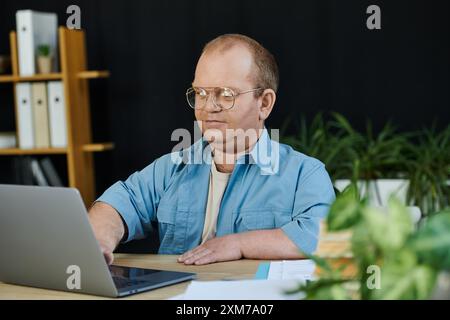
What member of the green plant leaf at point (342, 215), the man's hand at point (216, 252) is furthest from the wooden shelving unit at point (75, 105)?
the green plant leaf at point (342, 215)

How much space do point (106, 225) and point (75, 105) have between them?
310 centimetres

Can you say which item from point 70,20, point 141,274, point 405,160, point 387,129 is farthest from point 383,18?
point 141,274

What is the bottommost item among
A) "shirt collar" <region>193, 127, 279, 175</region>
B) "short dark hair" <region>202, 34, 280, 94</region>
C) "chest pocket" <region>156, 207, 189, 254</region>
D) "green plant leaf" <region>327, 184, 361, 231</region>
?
"chest pocket" <region>156, 207, 189, 254</region>

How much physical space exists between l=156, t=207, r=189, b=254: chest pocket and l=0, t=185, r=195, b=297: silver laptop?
48 centimetres

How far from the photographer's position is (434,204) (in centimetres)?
425

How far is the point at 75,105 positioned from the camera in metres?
5.13

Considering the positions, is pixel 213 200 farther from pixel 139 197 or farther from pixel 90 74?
pixel 90 74

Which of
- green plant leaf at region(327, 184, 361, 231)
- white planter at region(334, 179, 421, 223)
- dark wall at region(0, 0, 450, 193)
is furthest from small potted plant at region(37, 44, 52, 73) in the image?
green plant leaf at region(327, 184, 361, 231)

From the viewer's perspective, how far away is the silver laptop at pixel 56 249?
1.53 m

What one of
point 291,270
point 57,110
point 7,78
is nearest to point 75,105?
point 57,110

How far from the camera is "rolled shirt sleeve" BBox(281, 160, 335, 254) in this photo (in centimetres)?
204

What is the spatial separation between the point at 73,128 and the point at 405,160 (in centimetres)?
209

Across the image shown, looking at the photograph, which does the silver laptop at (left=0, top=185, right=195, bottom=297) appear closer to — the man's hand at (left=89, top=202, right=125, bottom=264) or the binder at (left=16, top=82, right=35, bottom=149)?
the man's hand at (left=89, top=202, right=125, bottom=264)
